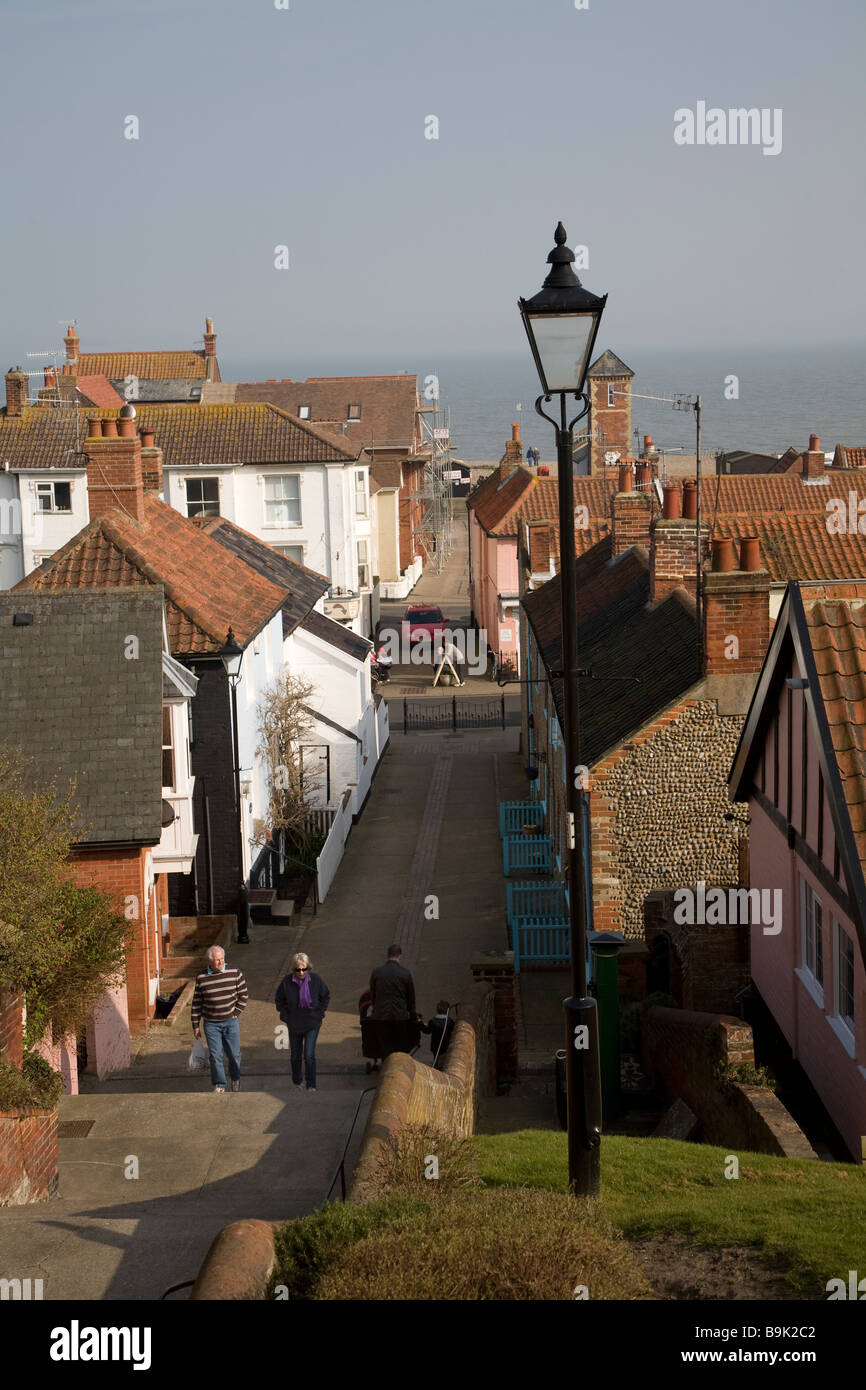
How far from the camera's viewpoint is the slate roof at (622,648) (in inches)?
791

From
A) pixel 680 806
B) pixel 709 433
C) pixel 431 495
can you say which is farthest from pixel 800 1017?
pixel 709 433

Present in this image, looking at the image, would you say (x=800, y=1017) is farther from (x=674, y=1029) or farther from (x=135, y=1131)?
(x=135, y=1131)

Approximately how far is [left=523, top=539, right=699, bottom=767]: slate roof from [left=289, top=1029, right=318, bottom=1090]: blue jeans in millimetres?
5215

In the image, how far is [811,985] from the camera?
13570 mm

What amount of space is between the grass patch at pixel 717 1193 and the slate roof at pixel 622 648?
634 cm

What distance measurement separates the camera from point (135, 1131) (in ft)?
41.8

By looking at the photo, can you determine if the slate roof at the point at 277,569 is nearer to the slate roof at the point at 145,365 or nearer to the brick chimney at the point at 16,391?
the brick chimney at the point at 16,391

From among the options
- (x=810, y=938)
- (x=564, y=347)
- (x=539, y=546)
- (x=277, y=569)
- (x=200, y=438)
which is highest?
(x=200, y=438)

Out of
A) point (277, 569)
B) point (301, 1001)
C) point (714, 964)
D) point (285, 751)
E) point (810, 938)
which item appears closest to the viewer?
point (810, 938)

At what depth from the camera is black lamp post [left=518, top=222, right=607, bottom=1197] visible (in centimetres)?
787

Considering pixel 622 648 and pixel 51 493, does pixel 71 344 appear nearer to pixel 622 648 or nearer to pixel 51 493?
pixel 51 493

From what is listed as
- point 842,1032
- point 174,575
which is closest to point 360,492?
point 174,575

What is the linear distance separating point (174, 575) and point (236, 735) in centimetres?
332

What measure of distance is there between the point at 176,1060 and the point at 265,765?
37.8 ft
